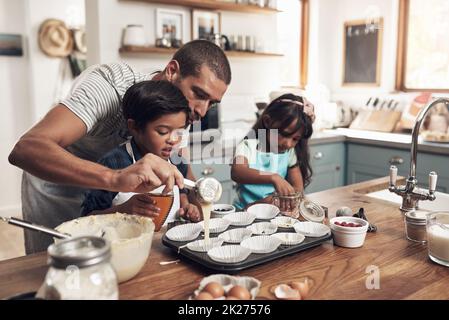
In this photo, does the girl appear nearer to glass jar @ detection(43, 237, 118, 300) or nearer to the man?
the man

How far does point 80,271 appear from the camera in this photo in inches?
26.9

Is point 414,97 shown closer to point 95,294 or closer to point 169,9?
point 169,9

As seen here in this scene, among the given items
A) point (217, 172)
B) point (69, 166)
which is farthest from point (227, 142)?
point (69, 166)

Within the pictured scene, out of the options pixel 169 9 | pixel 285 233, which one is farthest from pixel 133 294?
pixel 169 9

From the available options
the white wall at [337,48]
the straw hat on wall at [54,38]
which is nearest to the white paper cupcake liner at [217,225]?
the white wall at [337,48]

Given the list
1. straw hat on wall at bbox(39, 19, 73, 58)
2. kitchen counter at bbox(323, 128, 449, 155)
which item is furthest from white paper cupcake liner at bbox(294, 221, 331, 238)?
straw hat on wall at bbox(39, 19, 73, 58)

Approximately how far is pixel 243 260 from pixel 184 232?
0.78 feet

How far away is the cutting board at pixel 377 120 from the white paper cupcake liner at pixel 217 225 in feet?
8.88

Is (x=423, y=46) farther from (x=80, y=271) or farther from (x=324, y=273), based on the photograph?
(x=80, y=271)

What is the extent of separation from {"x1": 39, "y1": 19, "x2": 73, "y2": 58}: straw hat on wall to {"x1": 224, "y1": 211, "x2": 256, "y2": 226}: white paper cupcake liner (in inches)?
136

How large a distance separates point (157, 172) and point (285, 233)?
0.40 m

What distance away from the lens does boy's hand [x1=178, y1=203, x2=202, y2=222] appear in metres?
1.35

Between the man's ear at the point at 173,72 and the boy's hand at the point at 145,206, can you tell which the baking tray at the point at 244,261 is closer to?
the boy's hand at the point at 145,206

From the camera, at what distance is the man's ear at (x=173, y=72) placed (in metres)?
1.55
